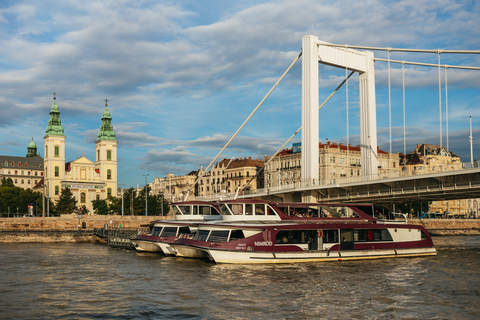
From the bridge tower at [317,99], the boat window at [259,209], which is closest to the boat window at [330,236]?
the boat window at [259,209]

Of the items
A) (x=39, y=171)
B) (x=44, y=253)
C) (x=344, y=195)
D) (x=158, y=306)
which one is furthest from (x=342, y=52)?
(x=39, y=171)

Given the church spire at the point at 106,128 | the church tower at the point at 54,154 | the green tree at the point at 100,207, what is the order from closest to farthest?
the green tree at the point at 100,207 → the church tower at the point at 54,154 → the church spire at the point at 106,128

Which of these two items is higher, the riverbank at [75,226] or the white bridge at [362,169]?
the white bridge at [362,169]

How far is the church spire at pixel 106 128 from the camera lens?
398ft

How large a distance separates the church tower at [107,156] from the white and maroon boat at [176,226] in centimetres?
7998

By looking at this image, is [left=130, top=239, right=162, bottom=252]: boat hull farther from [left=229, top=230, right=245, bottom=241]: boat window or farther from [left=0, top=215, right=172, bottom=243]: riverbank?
[left=0, top=215, right=172, bottom=243]: riverbank

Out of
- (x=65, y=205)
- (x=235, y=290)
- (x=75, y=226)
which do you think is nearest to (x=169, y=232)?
(x=235, y=290)

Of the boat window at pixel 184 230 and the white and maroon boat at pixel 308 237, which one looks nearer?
the white and maroon boat at pixel 308 237

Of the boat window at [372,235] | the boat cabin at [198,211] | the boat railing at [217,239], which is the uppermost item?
the boat cabin at [198,211]

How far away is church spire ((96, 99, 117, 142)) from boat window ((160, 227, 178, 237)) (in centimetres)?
8678

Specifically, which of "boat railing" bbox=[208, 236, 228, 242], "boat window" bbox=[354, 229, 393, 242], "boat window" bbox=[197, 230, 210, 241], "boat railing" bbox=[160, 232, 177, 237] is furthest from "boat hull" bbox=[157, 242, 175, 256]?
"boat window" bbox=[354, 229, 393, 242]

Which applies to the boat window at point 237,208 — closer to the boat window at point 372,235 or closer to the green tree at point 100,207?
the boat window at point 372,235

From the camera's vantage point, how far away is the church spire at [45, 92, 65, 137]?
116750 mm

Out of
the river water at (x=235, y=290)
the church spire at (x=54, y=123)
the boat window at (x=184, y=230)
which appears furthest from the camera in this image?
the church spire at (x=54, y=123)
